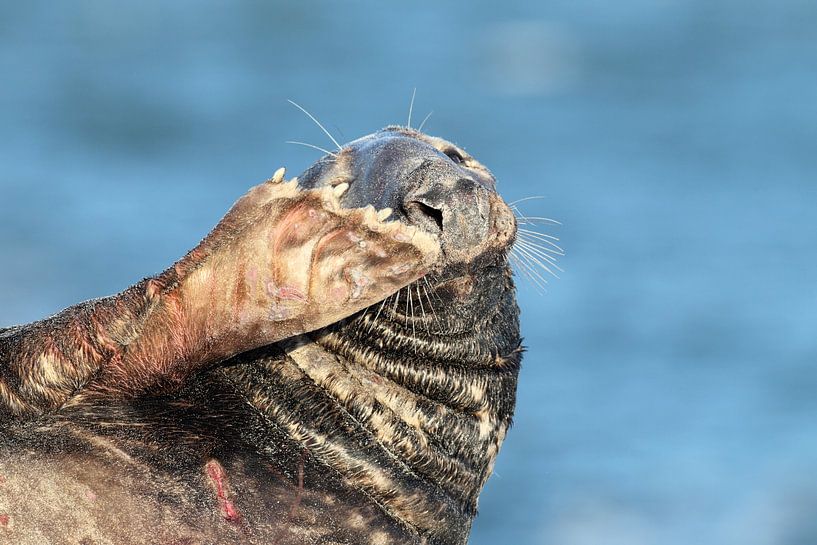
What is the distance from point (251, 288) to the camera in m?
4.58

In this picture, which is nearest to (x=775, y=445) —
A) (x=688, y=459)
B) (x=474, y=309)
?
(x=688, y=459)

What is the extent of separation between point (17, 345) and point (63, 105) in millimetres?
19986

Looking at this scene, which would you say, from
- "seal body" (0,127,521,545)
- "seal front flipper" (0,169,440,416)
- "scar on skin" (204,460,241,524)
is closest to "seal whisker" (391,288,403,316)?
"seal body" (0,127,521,545)

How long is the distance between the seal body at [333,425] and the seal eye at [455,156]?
214 millimetres

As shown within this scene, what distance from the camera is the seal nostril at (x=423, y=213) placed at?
17.2 feet

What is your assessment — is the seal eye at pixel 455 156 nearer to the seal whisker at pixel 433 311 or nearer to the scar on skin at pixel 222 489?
the seal whisker at pixel 433 311

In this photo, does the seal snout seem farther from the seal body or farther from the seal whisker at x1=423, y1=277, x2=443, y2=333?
the seal whisker at x1=423, y1=277, x2=443, y2=333

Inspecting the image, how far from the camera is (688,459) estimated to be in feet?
46.8

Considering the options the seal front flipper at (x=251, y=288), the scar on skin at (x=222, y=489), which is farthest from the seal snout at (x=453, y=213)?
the scar on skin at (x=222, y=489)

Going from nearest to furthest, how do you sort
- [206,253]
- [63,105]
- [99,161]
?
[206,253], [99,161], [63,105]

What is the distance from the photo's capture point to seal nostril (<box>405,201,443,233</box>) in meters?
5.24

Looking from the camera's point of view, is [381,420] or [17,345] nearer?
[17,345]

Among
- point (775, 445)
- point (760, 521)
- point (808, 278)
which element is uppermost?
point (808, 278)

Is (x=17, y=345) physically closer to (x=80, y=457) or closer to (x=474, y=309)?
(x=80, y=457)
